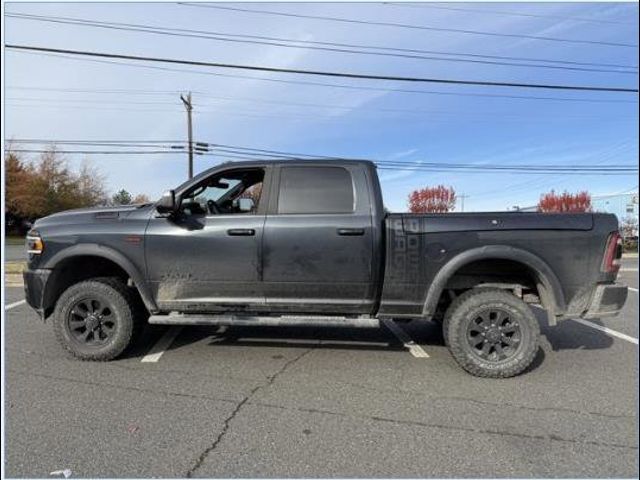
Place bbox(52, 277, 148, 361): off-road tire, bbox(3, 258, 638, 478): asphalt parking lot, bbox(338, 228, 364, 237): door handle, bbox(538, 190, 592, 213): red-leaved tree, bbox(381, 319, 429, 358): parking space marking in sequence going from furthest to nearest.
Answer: bbox(538, 190, 592, 213): red-leaved tree, bbox(381, 319, 429, 358): parking space marking, bbox(52, 277, 148, 361): off-road tire, bbox(338, 228, 364, 237): door handle, bbox(3, 258, 638, 478): asphalt parking lot

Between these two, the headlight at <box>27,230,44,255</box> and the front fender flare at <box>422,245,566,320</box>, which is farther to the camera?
the headlight at <box>27,230,44,255</box>

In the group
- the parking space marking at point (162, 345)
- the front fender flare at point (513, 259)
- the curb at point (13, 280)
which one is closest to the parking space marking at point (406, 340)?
the front fender flare at point (513, 259)

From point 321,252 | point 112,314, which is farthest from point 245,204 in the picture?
point 112,314

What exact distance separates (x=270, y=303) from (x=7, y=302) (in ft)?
19.6

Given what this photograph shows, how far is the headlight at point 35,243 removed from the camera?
4.68 metres

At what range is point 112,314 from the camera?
4.68 m

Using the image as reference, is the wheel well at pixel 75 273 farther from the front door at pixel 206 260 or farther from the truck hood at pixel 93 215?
the front door at pixel 206 260

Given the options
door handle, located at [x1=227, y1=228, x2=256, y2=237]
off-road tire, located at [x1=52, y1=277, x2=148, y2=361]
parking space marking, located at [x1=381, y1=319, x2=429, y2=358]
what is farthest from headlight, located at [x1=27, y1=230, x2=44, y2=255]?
parking space marking, located at [x1=381, y1=319, x2=429, y2=358]

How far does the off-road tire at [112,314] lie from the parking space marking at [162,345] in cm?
29

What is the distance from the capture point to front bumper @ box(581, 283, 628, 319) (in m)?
4.25

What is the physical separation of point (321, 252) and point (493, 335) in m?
1.83

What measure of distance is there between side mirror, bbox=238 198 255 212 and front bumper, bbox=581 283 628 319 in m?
3.47

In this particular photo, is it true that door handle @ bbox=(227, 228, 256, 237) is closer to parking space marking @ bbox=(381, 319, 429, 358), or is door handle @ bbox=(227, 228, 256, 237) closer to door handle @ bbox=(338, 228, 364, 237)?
door handle @ bbox=(338, 228, 364, 237)

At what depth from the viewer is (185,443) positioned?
306cm
